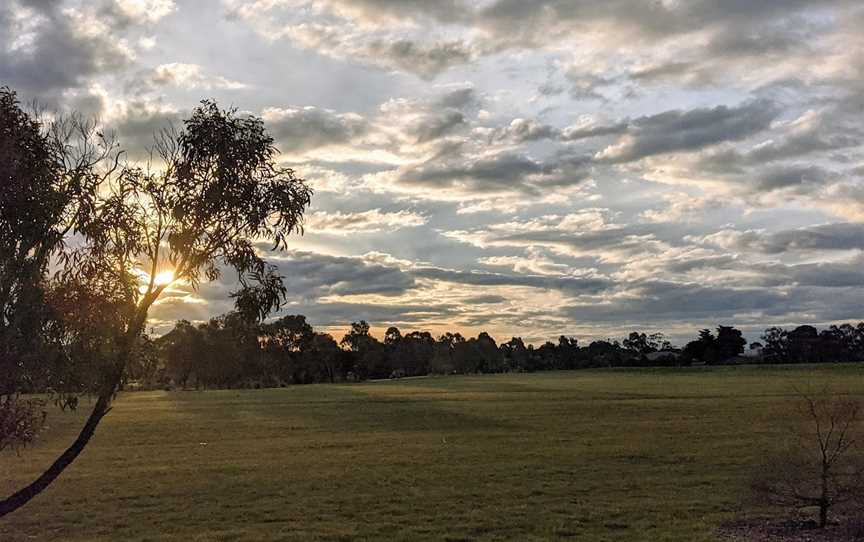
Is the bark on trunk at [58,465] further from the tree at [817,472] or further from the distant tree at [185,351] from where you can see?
the distant tree at [185,351]

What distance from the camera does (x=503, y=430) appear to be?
165 ft

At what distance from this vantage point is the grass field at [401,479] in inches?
869

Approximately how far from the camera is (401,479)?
30.6m

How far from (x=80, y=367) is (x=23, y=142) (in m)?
4.35

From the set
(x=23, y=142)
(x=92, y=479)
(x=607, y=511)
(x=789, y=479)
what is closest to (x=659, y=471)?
(x=607, y=511)

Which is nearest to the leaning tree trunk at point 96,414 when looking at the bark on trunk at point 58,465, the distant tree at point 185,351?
the bark on trunk at point 58,465

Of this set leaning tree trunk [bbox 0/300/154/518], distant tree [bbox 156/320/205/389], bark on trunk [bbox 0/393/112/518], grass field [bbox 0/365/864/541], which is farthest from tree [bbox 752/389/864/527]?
distant tree [bbox 156/320/205/389]

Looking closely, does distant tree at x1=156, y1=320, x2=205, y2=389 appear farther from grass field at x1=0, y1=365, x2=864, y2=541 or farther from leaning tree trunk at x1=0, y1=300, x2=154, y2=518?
leaning tree trunk at x1=0, y1=300, x2=154, y2=518

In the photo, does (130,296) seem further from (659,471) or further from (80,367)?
(659,471)

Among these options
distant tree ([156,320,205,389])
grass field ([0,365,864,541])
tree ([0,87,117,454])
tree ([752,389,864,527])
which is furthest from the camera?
distant tree ([156,320,205,389])

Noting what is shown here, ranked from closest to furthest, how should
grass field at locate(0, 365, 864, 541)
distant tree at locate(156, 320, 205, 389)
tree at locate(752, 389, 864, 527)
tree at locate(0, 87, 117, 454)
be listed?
tree at locate(0, 87, 117, 454) → tree at locate(752, 389, 864, 527) → grass field at locate(0, 365, 864, 541) → distant tree at locate(156, 320, 205, 389)

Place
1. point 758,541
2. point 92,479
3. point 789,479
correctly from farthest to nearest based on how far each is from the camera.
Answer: point 92,479, point 789,479, point 758,541

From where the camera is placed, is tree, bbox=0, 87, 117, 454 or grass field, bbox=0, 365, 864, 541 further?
grass field, bbox=0, 365, 864, 541

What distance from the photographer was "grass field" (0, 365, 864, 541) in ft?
72.4
